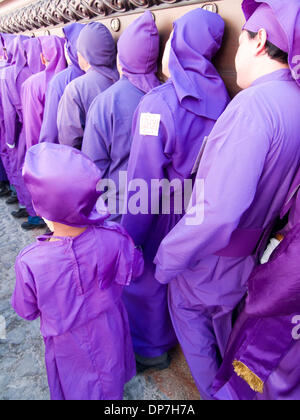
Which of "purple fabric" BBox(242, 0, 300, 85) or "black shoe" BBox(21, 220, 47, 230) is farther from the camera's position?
"black shoe" BBox(21, 220, 47, 230)

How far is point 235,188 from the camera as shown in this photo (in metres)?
0.87

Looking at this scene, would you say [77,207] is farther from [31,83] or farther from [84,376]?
[31,83]

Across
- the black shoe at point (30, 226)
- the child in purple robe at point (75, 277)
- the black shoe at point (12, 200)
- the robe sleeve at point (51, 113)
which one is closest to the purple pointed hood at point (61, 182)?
the child in purple robe at point (75, 277)

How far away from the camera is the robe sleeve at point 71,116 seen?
5.92 feet

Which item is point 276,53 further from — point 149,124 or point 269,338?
point 269,338

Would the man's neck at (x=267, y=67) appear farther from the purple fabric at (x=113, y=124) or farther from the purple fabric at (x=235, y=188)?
the purple fabric at (x=113, y=124)

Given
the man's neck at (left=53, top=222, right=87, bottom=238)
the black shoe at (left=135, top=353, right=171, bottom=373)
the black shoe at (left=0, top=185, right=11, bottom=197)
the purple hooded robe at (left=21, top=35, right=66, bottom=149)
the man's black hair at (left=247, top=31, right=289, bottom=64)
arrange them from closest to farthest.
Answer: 1. the man's black hair at (left=247, top=31, right=289, bottom=64)
2. the man's neck at (left=53, top=222, right=87, bottom=238)
3. the black shoe at (left=135, top=353, right=171, bottom=373)
4. the purple hooded robe at (left=21, top=35, right=66, bottom=149)
5. the black shoe at (left=0, top=185, right=11, bottom=197)

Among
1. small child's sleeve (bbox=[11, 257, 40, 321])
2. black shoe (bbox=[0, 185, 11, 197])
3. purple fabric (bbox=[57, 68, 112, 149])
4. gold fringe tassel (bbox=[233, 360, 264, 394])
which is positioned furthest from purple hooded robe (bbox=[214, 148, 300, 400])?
black shoe (bbox=[0, 185, 11, 197])

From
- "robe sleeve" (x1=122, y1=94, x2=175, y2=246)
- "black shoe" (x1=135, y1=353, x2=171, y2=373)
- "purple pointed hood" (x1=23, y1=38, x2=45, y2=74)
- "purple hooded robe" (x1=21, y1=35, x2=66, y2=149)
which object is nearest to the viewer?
"robe sleeve" (x1=122, y1=94, x2=175, y2=246)

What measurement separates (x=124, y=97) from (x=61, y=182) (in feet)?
2.73

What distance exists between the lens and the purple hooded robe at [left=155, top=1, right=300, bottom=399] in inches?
33.2

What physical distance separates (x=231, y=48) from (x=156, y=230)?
3.13 feet

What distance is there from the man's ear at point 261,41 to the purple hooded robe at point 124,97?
74 cm

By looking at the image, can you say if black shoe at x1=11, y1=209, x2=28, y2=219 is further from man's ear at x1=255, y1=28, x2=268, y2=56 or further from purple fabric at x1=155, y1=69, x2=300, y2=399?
man's ear at x1=255, y1=28, x2=268, y2=56
